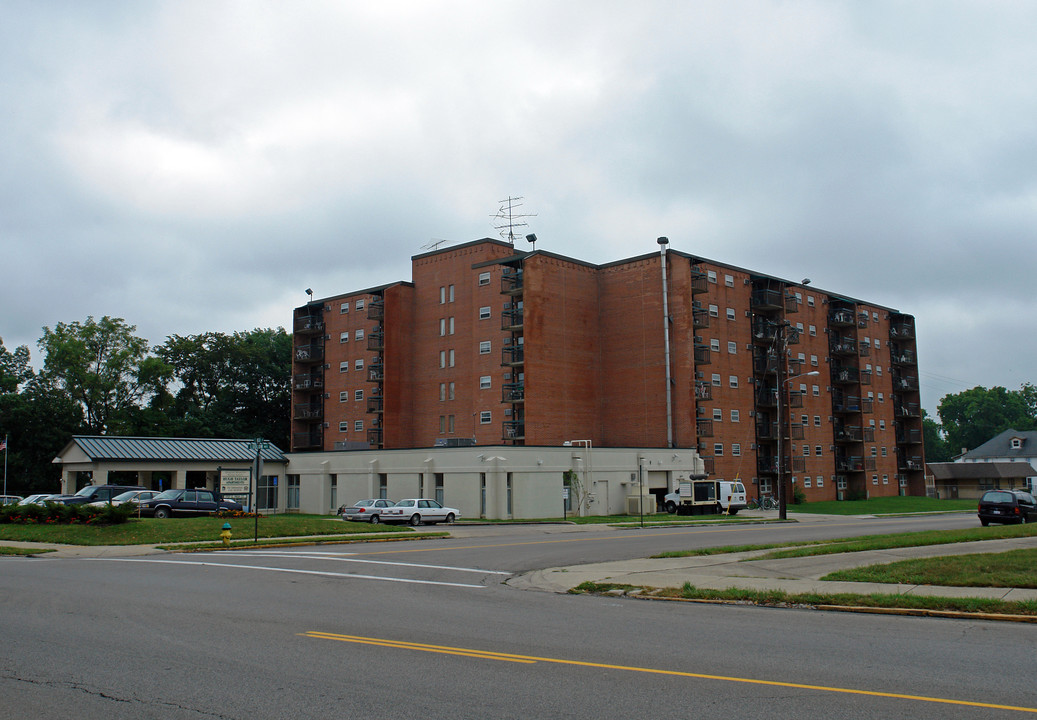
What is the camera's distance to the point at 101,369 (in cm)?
8250

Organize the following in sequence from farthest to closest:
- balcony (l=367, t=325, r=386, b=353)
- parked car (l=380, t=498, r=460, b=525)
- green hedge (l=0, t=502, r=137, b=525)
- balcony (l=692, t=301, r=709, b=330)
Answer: balcony (l=367, t=325, r=386, b=353) → balcony (l=692, t=301, r=709, b=330) → parked car (l=380, t=498, r=460, b=525) → green hedge (l=0, t=502, r=137, b=525)

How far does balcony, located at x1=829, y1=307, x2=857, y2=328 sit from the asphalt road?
68.2 meters

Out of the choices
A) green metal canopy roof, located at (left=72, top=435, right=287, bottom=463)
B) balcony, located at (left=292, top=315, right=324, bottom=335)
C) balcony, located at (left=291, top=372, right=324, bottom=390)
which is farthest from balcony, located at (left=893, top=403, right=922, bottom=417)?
green metal canopy roof, located at (left=72, top=435, right=287, bottom=463)

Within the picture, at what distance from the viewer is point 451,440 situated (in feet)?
200

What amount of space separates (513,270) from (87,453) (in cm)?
3072

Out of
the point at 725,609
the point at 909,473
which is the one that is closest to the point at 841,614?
the point at 725,609

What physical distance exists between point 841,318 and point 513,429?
3504cm

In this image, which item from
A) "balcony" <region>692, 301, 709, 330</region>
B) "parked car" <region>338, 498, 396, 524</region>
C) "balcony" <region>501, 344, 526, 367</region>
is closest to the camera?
"parked car" <region>338, 498, 396, 524</region>

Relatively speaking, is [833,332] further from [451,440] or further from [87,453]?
[87,453]

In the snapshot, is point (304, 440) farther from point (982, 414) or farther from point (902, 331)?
point (982, 414)

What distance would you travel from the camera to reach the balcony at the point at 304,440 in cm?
7812

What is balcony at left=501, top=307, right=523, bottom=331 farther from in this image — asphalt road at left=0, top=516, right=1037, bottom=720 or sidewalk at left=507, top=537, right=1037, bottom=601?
asphalt road at left=0, top=516, right=1037, bottom=720

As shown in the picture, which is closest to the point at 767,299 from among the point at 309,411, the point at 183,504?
the point at 309,411

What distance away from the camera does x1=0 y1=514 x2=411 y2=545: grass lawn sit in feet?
95.1
